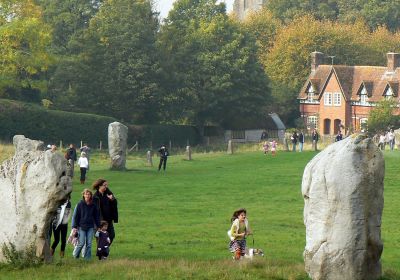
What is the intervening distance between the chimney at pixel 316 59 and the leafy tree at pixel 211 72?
17.7 m

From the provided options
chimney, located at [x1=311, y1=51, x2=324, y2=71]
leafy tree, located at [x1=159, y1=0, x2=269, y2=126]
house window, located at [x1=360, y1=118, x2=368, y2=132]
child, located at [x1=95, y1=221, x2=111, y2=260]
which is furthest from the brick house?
child, located at [x1=95, y1=221, x2=111, y2=260]

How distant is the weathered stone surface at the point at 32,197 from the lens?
27.4 metres

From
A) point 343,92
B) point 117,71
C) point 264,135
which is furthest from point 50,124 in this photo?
point 343,92

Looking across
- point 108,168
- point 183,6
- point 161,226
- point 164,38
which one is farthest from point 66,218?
point 183,6

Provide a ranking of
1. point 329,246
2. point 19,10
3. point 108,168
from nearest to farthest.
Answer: point 329,246 < point 108,168 < point 19,10

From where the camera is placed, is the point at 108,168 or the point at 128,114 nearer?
the point at 108,168

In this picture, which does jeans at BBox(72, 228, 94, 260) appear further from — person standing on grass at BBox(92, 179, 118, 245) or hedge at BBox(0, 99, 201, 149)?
hedge at BBox(0, 99, 201, 149)

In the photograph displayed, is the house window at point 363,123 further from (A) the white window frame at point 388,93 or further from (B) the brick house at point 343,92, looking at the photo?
(A) the white window frame at point 388,93

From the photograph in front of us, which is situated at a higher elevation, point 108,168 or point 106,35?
point 106,35

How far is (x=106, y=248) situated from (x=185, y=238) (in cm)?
599

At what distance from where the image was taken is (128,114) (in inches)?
4109

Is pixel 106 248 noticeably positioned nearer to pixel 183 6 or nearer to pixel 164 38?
pixel 164 38

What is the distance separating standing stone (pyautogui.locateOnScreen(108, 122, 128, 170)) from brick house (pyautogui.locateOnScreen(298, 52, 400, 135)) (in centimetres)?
6169

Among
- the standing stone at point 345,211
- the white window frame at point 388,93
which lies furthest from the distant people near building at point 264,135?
the standing stone at point 345,211
